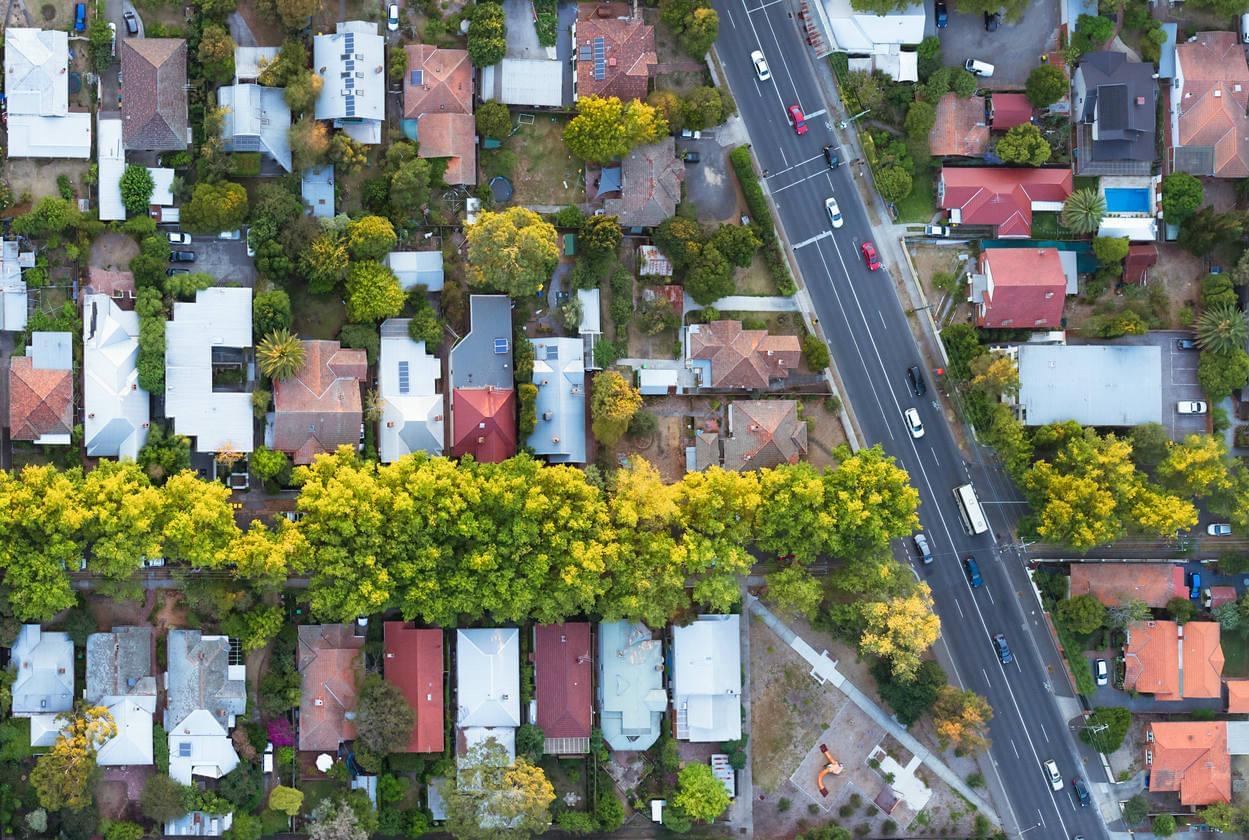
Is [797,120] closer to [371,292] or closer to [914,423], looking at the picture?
[914,423]

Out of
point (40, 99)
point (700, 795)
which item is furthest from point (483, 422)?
point (40, 99)

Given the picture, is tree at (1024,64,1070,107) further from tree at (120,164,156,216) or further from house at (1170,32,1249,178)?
tree at (120,164,156,216)

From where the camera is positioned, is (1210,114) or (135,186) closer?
(135,186)

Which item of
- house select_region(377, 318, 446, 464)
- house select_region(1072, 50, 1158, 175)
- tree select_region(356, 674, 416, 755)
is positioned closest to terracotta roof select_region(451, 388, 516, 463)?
house select_region(377, 318, 446, 464)

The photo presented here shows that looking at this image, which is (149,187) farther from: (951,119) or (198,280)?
(951,119)

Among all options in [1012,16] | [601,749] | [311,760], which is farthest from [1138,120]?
[311,760]
